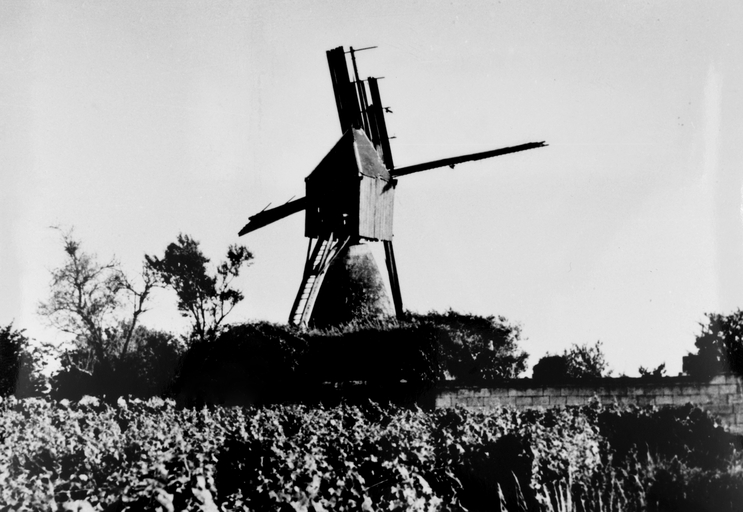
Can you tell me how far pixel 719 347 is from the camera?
15.8 meters

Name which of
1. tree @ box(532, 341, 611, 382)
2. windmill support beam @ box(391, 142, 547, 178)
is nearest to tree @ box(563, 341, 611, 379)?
tree @ box(532, 341, 611, 382)

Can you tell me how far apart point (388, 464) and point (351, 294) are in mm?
10353

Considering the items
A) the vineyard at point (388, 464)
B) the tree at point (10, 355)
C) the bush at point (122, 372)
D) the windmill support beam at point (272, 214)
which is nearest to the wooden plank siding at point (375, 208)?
the windmill support beam at point (272, 214)

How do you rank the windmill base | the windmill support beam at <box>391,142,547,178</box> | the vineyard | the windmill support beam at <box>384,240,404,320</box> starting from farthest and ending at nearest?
the windmill support beam at <box>391,142,547,178</box>
the windmill support beam at <box>384,240,404,320</box>
the windmill base
the vineyard

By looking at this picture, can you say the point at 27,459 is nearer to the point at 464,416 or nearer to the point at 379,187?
the point at 464,416

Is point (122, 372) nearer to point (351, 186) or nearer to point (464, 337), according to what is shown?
point (351, 186)

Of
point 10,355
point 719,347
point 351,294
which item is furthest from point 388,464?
point 10,355

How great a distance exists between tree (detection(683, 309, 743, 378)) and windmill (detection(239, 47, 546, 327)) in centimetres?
621

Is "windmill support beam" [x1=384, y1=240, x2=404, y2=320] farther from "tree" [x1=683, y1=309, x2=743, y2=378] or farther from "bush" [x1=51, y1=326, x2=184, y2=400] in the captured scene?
"bush" [x1=51, y1=326, x2=184, y2=400]

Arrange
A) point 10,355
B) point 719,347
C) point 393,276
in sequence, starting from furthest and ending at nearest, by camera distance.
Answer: point 10,355 → point 393,276 → point 719,347

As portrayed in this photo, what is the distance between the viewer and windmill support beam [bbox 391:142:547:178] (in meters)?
17.3

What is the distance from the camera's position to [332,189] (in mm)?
17172

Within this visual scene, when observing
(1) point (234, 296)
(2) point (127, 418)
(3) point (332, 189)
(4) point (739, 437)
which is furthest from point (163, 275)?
(4) point (739, 437)

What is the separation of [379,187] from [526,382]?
7.25 metres
